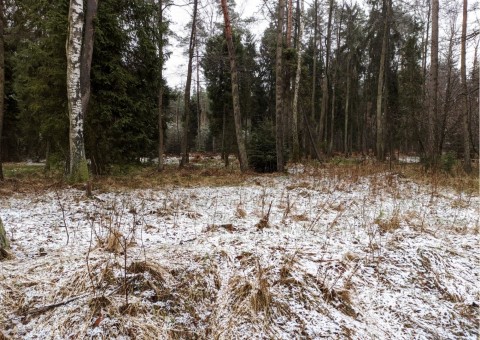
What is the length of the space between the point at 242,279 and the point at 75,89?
6352mm

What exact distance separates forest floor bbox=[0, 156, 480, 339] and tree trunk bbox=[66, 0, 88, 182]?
8.37 ft

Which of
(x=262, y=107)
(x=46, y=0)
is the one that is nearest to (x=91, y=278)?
(x=46, y=0)

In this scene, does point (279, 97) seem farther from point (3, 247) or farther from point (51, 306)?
point (51, 306)

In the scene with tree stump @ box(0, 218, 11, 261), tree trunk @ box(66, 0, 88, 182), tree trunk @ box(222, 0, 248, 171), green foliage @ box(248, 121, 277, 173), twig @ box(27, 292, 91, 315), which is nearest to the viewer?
twig @ box(27, 292, 91, 315)

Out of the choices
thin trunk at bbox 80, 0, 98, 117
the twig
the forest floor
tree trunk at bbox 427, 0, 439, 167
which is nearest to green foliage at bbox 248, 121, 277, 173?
tree trunk at bbox 427, 0, 439, 167

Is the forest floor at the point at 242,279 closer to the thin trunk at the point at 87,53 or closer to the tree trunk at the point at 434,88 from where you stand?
the thin trunk at the point at 87,53

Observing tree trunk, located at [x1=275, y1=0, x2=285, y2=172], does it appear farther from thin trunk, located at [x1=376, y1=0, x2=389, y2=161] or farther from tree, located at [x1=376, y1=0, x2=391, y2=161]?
thin trunk, located at [x1=376, y1=0, x2=389, y2=161]

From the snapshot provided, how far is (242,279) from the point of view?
266 centimetres

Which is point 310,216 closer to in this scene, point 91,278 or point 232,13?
point 91,278

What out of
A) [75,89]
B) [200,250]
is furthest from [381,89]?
[200,250]

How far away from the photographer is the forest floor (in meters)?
2.22

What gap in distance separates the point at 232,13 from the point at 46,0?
10539 millimetres

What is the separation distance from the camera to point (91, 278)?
2.40 metres

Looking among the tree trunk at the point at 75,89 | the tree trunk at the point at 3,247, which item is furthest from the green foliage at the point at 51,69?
the tree trunk at the point at 3,247
